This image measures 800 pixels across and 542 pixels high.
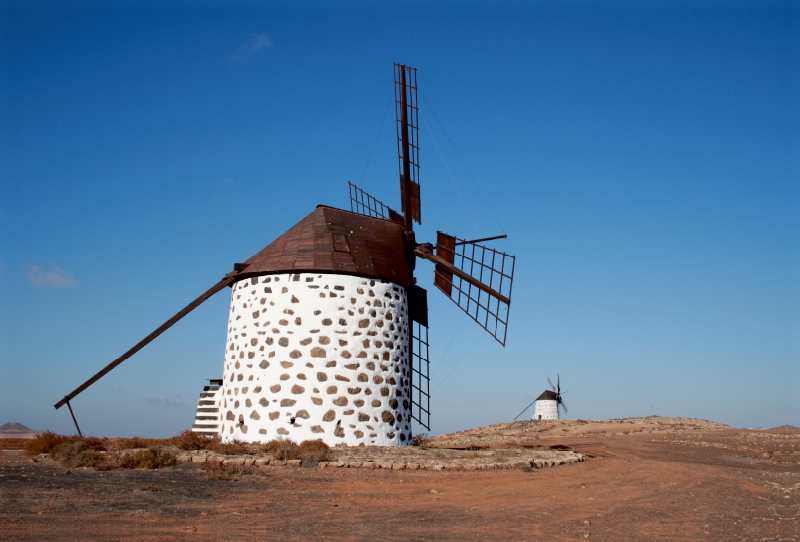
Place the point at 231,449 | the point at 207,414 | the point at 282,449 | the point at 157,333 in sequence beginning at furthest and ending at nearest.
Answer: the point at 207,414, the point at 157,333, the point at 231,449, the point at 282,449

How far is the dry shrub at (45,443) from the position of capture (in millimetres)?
12992

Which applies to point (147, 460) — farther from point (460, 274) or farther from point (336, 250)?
point (460, 274)

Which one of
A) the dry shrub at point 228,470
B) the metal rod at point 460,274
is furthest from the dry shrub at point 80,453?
the metal rod at point 460,274

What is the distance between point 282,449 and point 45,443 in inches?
198

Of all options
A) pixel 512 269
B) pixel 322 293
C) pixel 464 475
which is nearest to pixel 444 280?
pixel 512 269

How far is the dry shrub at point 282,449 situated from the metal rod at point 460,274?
6.92 m

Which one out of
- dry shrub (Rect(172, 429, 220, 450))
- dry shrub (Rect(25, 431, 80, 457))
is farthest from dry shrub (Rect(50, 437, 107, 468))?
dry shrub (Rect(172, 429, 220, 450))

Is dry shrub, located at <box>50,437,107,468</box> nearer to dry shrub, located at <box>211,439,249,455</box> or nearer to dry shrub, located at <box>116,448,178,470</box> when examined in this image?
dry shrub, located at <box>116,448,178,470</box>

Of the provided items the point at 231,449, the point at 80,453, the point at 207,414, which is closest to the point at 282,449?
the point at 231,449

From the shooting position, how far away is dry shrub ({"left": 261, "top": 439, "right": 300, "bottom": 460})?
40.1ft

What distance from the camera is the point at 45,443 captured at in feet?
43.4

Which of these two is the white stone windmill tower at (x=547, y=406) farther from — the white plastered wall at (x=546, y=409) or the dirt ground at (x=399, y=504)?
the dirt ground at (x=399, y=504)

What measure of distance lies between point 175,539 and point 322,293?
898 centimetres

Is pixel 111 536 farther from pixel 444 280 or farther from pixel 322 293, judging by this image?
pixel 444 280
